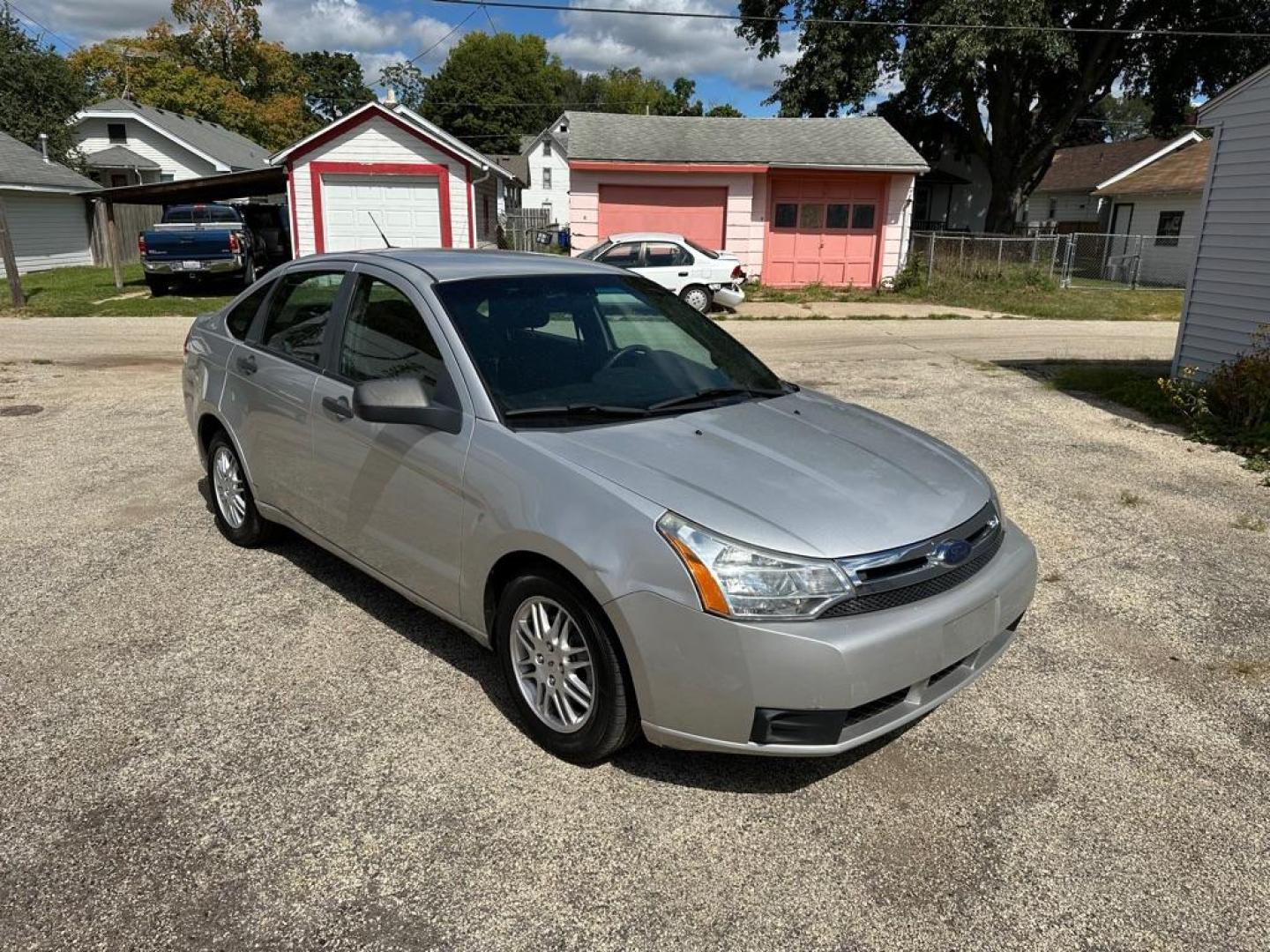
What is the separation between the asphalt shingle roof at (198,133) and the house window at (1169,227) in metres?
32.2

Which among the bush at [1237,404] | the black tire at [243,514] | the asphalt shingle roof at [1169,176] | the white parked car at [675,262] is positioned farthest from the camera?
the asphalt shingle roof at [1169,176]

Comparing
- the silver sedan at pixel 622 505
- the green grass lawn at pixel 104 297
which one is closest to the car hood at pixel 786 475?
the silver sedan at pixel 622 505

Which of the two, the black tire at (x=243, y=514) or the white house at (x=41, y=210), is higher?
the white house at (x=41, y=210)

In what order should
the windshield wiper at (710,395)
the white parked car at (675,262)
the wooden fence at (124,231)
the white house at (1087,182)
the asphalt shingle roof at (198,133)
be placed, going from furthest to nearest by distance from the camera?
the asphalt shingle roof at (198,133) < the white house at (1087,182) < the wooden fence at (124,231) < the white parked car at (675,262) < the windshield wiper at (710,395)

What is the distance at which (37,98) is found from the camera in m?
38.2

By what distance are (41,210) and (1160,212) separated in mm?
35874

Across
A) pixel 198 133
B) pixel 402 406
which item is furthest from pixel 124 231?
pixel 402 406

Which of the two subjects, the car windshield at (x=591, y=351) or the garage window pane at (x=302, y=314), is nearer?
the car windshield at (x=591, y=351)

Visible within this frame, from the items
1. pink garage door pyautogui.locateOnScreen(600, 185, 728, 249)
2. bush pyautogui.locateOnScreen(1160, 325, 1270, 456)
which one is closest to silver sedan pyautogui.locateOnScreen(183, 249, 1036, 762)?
bush pyautogui.locateOnScreen(1160, 325, 1270, 456)

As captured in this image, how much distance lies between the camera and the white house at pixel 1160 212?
2861 centimetres

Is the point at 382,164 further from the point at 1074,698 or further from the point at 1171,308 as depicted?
the point at 1074,698

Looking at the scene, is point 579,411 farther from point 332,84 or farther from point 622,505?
point 332,84

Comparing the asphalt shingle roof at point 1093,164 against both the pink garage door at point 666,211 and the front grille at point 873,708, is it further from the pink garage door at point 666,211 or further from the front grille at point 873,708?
the front grille at point 873,708

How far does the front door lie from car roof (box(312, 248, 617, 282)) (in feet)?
0.51
